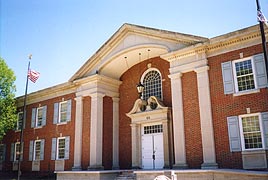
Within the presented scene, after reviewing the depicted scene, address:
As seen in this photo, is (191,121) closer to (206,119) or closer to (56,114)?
(206,119)

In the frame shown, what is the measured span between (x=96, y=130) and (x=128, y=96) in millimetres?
3387

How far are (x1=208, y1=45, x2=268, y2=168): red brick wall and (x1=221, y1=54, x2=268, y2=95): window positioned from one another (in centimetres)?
22

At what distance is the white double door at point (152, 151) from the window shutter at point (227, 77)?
5206 millimetres

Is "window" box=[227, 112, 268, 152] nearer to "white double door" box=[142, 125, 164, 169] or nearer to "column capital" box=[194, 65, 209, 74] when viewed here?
"column capital" box=[194, 65, 209, 74]

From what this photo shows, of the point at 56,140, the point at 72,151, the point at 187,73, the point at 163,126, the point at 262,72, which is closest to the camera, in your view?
the point at 262,72

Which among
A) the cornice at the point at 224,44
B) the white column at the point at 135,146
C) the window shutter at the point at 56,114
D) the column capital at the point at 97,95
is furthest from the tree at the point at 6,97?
the cornice at the point at 224,44

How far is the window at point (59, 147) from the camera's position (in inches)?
850

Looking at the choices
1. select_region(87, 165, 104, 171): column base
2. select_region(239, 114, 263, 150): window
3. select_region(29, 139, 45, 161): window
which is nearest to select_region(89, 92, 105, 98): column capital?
select_region(87, 165, 104, 171): column base

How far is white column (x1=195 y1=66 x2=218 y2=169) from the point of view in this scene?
575 inches

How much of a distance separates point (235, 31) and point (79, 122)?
464 inches

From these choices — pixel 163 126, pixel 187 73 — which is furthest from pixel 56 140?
pixel 187 73

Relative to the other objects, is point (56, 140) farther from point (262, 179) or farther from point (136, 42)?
point (262, 179)

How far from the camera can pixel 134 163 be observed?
61.5 ft

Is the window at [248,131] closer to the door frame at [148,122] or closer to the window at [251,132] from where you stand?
the window at [251,132]
